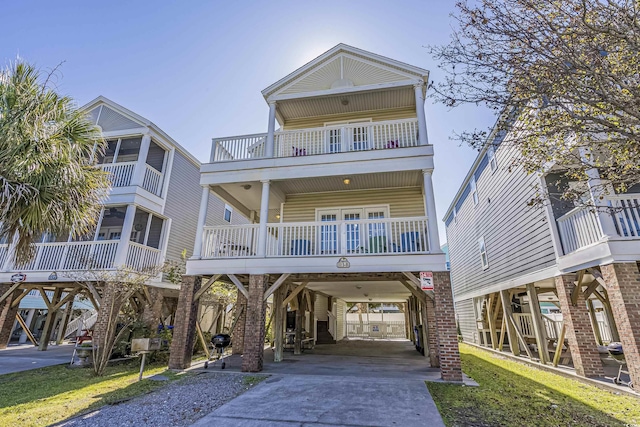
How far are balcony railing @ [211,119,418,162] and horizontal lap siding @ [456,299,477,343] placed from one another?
12.3 metres

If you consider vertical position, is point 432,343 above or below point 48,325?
below

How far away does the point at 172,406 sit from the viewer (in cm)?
555

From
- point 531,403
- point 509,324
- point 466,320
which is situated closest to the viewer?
point 531,403

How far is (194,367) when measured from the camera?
29.8 ft

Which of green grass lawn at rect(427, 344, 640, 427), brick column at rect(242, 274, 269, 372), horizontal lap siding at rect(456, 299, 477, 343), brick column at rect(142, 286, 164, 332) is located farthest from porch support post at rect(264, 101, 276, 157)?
horizontal lap siding at rect(456, 299, 477, 343)

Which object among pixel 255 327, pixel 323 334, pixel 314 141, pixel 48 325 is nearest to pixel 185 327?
pixel 255 327

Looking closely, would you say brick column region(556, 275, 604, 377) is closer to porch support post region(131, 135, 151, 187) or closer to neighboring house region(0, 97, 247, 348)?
neighboring house region(0, 97, 247, 348)

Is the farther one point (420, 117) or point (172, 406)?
point (420, 117)

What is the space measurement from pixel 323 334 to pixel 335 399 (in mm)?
11507

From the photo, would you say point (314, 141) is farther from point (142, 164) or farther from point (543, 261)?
point (543, 261)

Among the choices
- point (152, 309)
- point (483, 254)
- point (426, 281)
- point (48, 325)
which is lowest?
point (48, 325)

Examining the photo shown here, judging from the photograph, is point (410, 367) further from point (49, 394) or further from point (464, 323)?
point (464, 323)

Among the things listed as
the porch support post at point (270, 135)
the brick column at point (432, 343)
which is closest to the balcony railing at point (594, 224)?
the brick column at point (432, 343)

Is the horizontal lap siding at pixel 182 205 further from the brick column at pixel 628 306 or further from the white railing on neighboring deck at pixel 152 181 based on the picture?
the brick column at pixel 628 306
